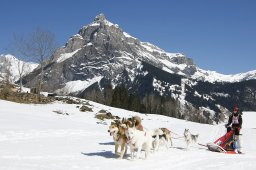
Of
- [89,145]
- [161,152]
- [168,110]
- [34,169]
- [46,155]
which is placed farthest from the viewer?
[168,110]

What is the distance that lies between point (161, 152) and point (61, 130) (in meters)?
9.40

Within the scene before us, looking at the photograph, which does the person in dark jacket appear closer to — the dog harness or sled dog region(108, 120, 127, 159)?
the dog harness

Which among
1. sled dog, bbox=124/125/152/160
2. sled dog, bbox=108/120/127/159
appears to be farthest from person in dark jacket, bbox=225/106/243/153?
sled dog, bbox=108/120/127/159

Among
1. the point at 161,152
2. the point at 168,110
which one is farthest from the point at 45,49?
the point at 168,110

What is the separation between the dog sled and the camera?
18.4 meters

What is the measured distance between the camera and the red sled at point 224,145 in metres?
18.4

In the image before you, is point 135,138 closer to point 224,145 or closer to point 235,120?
point 224,145

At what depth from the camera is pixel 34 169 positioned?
1115 centimetres

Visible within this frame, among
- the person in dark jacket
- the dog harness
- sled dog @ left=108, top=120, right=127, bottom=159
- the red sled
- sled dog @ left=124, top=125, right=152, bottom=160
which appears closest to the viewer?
sled dog @ left=124, top=125, right=152, bottom=160

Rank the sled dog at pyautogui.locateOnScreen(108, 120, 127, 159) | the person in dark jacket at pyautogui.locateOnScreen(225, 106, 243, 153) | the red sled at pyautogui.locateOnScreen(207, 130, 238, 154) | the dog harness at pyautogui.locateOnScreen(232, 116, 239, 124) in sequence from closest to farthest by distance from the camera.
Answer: the sled dog at pyautogui.locateOnScreen(108, 120, 127, 159)
the red sled at pyautogui.locateOnScreen(207, 130, 238, 154)
the person in dark jacket at pyautogui.locateOnScreen(225, 106, 243, 153)
the dog harness at pyautogui.locateOnScreen(232, 116, 239, 124)

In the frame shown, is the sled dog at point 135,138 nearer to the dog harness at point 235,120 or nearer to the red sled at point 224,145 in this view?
the red sled at point 224,145

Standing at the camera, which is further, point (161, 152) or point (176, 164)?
point (161, 152)

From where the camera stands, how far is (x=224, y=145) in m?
18.9

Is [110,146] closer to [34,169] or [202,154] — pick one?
[202,154]
